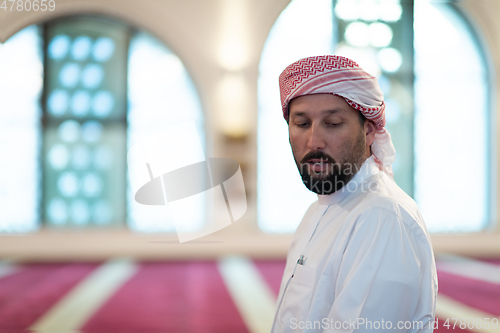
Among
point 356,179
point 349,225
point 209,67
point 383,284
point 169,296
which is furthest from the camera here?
point 209,67

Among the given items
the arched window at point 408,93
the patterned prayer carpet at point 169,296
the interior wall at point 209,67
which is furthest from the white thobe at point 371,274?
the arched window at point 408,93

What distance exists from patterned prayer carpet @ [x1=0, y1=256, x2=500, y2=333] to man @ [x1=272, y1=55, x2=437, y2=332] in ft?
6.95

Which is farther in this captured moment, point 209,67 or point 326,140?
point 209,67

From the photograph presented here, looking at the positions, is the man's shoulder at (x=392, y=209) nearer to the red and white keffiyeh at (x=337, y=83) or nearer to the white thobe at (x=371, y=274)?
the white thobe at (x=371, y=274)

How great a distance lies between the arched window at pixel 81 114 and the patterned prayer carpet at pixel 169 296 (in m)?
0.86

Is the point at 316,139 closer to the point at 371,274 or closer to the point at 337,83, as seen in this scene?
the point at 337,83

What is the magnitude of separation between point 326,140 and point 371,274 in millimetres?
335

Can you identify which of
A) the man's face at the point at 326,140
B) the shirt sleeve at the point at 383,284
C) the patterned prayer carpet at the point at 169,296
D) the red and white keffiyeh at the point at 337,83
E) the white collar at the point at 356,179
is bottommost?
the patterned prayer carpet at the point at 169,296

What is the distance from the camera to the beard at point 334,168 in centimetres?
103

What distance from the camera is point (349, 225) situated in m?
0.94

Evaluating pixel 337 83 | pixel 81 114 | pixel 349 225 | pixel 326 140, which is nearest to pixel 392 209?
pixel 349 225

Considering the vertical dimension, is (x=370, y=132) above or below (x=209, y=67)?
below

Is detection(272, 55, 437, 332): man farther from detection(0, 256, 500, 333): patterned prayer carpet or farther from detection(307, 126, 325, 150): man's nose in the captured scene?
detection(0, 256, 500, 333): patterned prayer carpet

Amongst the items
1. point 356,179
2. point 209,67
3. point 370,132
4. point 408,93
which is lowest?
point 356,179
